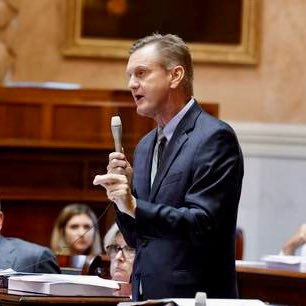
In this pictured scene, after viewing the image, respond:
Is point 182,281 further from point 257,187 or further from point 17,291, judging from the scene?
point 257,187

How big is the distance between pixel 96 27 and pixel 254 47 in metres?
1.51

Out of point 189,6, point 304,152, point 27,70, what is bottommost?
point 304,152

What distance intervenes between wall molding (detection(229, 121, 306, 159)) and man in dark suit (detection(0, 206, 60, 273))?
5.36 meters

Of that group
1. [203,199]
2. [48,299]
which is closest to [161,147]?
[203,199]

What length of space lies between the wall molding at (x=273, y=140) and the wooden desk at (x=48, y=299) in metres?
6.80

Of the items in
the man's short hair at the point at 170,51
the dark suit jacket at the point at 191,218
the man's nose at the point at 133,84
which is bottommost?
the dark suit jacket at the point at 191,218

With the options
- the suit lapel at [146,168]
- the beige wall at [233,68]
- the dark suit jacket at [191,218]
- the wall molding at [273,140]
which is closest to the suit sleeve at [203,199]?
the dark suit jacket at [191,218]

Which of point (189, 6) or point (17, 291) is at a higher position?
point (189, 6)

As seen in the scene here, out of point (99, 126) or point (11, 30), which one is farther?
point (11, 30)

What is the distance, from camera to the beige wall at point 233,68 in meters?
10.6

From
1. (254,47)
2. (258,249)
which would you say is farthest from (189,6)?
(258,249)

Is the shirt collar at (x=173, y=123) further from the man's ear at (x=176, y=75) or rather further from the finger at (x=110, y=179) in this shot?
the finger at (x=110, y=179)

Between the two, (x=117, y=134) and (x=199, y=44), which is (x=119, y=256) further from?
(x=199, y=44)

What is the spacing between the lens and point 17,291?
3807mm
